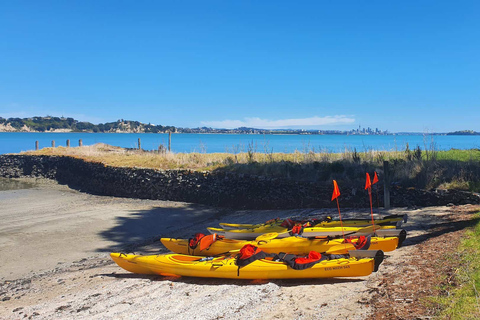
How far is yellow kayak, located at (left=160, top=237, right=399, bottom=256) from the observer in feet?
25.2

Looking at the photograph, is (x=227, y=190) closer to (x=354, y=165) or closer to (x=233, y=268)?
(x=354, y=165)

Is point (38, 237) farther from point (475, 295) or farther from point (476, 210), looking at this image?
point (476, 210)

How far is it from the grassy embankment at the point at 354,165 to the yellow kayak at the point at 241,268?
8.08 metres

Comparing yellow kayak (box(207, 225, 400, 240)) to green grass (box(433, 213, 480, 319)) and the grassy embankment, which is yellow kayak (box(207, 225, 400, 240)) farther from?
the grassy embankment

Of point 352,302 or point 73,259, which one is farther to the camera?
point 73,259

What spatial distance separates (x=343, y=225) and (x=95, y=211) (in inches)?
426

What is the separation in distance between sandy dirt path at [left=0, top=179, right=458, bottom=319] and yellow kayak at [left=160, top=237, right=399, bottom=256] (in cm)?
41

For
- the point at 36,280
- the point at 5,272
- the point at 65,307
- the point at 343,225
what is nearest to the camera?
the point at 65,307

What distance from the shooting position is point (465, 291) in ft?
15.4

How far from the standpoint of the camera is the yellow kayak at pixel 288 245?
768cm

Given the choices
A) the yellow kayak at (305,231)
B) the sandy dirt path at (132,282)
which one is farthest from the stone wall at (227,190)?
the yellow kayak at (305,231)

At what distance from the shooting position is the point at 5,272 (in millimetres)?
8969

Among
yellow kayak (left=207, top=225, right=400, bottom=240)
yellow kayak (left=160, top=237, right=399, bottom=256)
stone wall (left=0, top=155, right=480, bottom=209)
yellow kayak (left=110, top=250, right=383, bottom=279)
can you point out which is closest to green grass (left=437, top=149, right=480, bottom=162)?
stone wall (left=0, top=155, right=480, bottom=209)

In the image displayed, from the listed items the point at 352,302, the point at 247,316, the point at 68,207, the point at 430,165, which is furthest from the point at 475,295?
the point at 68,207
